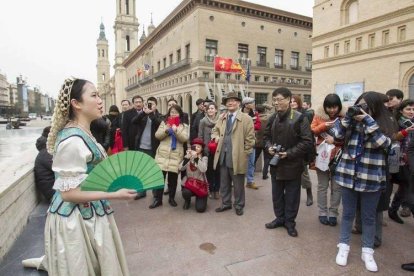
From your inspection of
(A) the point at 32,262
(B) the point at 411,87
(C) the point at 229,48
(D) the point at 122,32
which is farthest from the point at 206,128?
(D) the point at 122,32

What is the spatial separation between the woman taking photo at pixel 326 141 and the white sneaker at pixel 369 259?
111 cm

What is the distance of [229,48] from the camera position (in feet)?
111

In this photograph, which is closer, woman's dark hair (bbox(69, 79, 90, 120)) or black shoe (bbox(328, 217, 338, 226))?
woman's dark hair (bbox(69, 79, 90, 120))

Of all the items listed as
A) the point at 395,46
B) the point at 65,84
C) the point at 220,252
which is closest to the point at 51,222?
→ the point at 65,84

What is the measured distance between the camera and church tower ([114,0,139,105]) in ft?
241

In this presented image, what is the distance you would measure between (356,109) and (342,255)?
5.43 feet

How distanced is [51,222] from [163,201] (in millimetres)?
3592

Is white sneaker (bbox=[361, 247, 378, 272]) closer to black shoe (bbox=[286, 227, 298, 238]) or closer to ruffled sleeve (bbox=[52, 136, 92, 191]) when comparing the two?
black shoe (bbox=[286, 227, 298, 238])

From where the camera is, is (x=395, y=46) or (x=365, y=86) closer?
(x=395, y=46)

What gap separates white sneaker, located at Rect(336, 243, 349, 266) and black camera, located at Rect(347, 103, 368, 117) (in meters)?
1.51

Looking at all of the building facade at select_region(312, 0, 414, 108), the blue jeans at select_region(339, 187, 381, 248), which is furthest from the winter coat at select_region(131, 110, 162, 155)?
the building facade at select_region(312, 0, 414, 108)

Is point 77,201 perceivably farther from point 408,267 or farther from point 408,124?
point 408,124

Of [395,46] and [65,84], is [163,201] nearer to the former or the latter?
[65,84]

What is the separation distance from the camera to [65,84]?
1896mm
